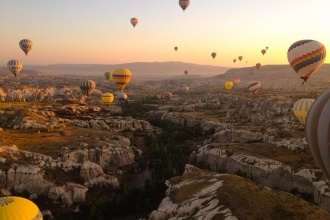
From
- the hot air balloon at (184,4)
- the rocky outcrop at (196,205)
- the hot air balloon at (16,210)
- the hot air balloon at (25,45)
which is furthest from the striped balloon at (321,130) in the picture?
the hot air balloon at (25,45)

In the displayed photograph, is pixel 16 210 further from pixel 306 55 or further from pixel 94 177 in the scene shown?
pixel 306 55

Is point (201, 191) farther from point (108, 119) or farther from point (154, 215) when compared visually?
point (108, 119)

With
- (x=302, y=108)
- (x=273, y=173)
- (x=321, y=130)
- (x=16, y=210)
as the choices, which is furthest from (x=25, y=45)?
(x=321, y=130)

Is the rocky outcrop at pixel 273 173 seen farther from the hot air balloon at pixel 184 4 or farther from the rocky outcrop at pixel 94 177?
the hot air balloon at pixel 184 4

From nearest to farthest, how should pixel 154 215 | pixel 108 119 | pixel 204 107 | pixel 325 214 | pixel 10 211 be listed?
pixel 10 211, pixel 325 214, pixel 154 215, pixel 108 119, pixel 204 107

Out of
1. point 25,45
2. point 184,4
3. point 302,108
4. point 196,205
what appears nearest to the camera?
point 196,205

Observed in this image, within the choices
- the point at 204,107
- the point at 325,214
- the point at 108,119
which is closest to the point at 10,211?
the point at 325,214
